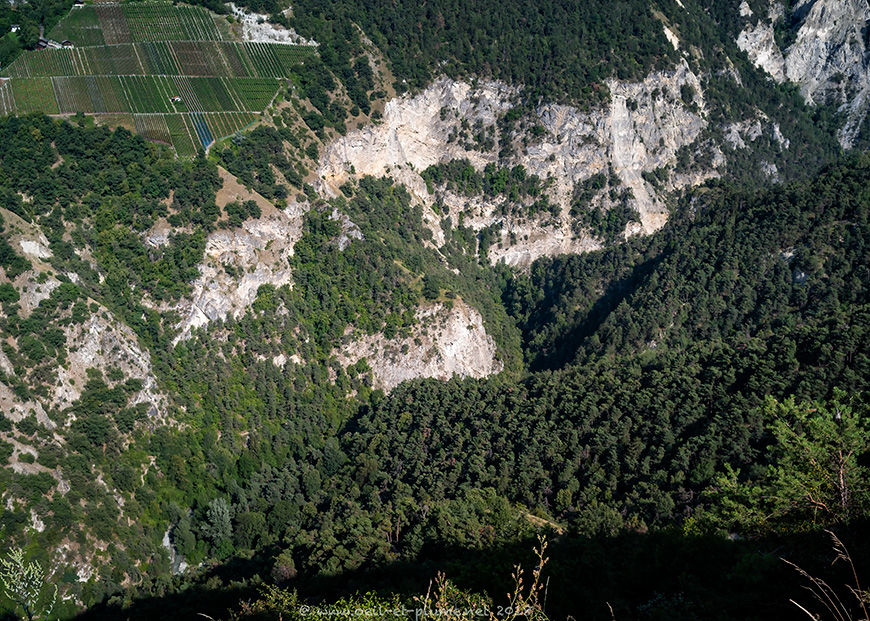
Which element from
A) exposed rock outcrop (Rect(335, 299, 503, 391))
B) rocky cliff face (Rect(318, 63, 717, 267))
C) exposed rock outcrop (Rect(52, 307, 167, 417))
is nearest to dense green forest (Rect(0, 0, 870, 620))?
exposed rock outcrop (Rect(52, 307, 167, 417))

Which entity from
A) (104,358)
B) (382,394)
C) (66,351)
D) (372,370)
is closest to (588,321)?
(382,394)

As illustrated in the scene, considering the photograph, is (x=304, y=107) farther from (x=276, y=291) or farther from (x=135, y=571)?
(x=135, y=571)

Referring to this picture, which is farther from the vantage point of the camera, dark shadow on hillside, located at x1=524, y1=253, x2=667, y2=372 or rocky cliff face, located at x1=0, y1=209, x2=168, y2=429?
dark shadow on hillside, located at x1=524, y1=253, x2=667, y2=372

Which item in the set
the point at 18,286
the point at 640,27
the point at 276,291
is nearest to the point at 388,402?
the point at 276,291

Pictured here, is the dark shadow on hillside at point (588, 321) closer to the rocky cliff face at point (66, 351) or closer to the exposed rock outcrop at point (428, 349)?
the exposed rock outcrop at point (428, 349)

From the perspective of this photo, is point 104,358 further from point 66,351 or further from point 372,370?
point 372,370

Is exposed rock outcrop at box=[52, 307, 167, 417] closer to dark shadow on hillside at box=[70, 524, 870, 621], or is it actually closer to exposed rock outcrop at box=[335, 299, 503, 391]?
dark shadow on hillside at box=[70, 524, 870, 621]

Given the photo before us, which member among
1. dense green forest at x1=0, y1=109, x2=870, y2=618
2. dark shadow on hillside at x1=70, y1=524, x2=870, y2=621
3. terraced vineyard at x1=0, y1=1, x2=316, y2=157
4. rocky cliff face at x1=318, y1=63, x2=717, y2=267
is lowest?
dark shadow on hillside at x1=70, y1=524, x2=870, y2=621
